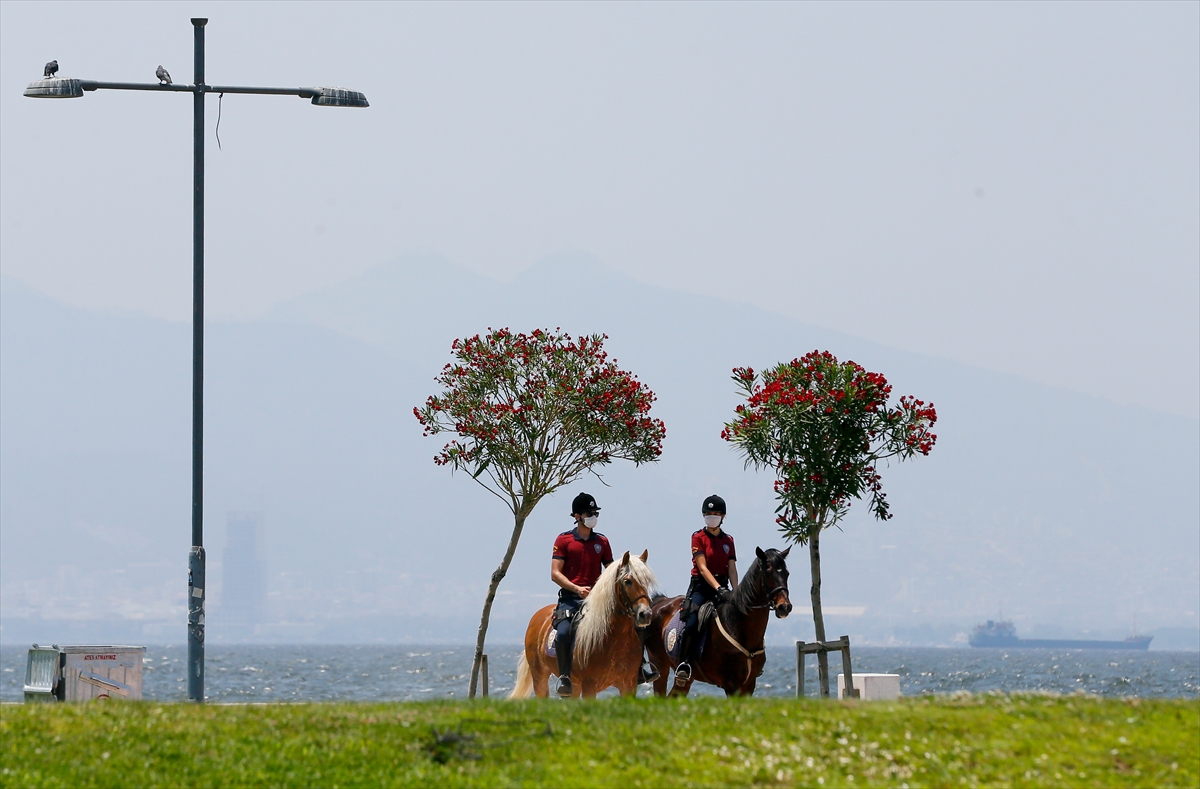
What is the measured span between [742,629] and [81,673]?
30.4 ft

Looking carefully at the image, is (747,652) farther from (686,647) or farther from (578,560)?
(578,560)

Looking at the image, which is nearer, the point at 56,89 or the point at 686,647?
the point at 686,647

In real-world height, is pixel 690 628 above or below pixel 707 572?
below

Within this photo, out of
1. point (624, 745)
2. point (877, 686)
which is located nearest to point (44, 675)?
point (624, 745)

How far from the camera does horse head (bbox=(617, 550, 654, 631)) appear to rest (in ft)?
66.1

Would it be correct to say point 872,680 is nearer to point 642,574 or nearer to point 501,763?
point 642,574

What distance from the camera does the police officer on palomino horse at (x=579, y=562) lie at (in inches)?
854

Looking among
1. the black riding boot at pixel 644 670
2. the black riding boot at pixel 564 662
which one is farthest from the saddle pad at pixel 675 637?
the black riding boot at pixel 564 662

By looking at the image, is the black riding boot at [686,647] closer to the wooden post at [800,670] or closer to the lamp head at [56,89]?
the wooden post at [800,670]

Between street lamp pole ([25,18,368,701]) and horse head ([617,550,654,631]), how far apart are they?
252 inches

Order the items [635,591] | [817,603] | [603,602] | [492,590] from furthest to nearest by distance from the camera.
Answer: [492,590] < [817,603] < [603,602] < [635,591]

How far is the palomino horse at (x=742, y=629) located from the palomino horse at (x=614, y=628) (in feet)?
3.02

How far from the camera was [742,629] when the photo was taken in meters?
20.9

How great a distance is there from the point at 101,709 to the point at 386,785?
464 centimetres
